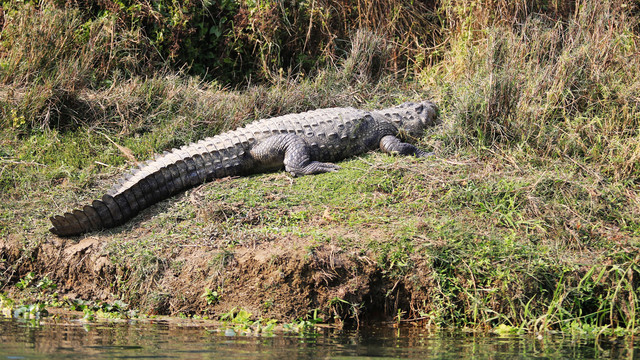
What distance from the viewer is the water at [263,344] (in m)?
3.15

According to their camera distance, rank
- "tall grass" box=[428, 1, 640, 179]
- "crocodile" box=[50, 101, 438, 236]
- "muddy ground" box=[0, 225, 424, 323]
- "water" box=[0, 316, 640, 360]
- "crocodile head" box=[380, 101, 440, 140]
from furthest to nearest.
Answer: "crocodile head" box=[380, 101, 440, 140] < "tall grass" box=[428, 1, 640, 179] < "crocodile" box=[50, 101, 438, 236] < "muddy ground" box=[0, 225, 424, 323] < "water" box=[0, 316, 640, 360]

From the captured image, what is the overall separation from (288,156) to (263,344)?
3.18 metres

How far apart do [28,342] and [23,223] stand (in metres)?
2.45

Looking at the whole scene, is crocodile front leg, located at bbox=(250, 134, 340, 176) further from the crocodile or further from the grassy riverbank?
the grassy riverbank

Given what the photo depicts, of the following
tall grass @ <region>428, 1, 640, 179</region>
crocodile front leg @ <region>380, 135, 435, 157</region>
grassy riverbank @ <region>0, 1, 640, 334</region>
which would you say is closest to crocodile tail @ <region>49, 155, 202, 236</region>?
grassy riverbank @ <region>0, 1, 640, 334</region>

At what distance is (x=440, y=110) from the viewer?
7484 mm

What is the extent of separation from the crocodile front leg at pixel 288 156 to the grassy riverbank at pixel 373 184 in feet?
0.59

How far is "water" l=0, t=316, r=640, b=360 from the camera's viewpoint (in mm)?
3154

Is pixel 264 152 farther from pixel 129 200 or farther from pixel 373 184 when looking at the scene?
pixel 129 200

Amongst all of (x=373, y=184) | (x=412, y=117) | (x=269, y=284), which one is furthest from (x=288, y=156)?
(x=269, y=284)

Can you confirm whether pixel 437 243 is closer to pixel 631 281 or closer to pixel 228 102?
pixel 631 281

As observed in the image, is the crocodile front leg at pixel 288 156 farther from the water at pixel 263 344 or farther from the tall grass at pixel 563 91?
the water at pixel 263 344

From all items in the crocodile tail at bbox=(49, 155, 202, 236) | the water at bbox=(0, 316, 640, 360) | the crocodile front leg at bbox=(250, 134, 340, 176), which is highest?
the crocodile front leg at bbox=(250, 134, 340, 176)

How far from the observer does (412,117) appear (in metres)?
7.25
